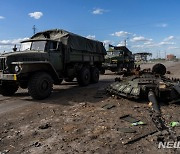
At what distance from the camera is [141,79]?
9.13 meters

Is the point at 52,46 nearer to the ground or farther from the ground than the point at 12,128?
farther from the ground

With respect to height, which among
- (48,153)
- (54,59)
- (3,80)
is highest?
(54,59)

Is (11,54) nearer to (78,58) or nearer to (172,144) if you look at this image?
(78,58)

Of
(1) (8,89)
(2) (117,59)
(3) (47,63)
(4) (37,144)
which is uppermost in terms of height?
A: (2) (117,59)

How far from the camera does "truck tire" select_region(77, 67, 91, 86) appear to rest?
44.1 ft

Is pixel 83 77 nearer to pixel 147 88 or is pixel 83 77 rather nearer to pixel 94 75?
pixel 94 75

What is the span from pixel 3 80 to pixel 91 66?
6183 millimetres

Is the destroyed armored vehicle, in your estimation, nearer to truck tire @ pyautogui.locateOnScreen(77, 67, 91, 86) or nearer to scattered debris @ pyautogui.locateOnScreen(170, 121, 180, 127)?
scattered debris @ pyautogui.locateOnScreen(170, 121, 180, 127)

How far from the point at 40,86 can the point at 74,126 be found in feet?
12.5

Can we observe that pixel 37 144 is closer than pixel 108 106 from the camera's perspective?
Yes

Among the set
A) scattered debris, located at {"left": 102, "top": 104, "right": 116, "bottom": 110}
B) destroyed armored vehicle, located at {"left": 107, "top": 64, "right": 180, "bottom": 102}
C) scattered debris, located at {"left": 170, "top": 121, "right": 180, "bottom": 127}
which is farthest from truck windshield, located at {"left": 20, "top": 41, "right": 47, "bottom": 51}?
scattered debris, located at {"left": 170, "top": 121, "right": 180, "bottom": 127}

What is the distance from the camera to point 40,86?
945 cm

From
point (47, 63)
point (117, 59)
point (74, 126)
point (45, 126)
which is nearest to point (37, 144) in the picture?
point (45, 126)

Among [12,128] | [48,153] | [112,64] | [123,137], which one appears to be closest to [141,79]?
[123,137]
